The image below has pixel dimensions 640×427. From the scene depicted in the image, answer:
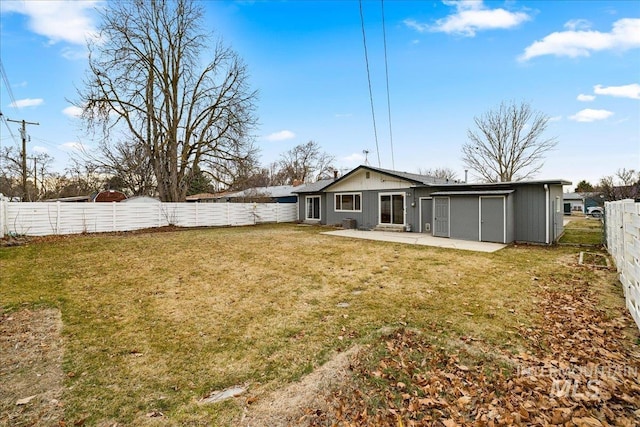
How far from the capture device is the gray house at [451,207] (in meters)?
10.6

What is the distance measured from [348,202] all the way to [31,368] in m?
14.7

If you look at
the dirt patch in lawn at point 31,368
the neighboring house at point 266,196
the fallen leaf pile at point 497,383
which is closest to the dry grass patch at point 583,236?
the fallen leaf pile at point 497,383

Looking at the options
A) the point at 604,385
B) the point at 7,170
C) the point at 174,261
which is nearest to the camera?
the point at 604,385

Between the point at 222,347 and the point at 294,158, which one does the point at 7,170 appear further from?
the point at 222,347

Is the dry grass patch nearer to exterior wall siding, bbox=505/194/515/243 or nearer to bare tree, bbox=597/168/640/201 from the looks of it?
exterior wall siding, bbox=505/194/515/243

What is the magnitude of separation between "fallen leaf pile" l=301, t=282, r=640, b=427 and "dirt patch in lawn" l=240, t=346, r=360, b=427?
0.23 ft

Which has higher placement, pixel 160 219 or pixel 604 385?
pixel 160 219

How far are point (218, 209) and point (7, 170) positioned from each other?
2117 cm

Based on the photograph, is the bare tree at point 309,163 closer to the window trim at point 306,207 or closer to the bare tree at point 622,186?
the window trim at point 306,207

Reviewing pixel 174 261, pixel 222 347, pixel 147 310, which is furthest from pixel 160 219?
pixel 222 347

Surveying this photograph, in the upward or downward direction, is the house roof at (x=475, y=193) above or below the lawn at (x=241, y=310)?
above

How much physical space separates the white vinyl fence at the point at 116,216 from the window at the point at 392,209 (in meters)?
8.30

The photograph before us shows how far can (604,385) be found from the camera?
101 inches

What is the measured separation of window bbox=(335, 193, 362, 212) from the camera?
1636 cm
